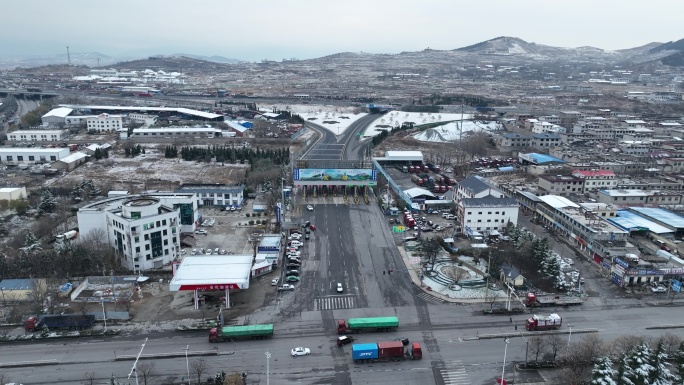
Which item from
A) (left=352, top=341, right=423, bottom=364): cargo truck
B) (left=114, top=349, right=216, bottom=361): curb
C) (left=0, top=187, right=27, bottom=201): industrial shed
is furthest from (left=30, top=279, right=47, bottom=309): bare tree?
(left=0, top=187, right=27, bottom=201): industrial shed

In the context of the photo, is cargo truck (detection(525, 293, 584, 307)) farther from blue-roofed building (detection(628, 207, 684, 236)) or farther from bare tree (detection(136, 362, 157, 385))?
bare tree (detection(136, 362, 157, 385))

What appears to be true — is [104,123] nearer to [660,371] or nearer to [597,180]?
[597,180]

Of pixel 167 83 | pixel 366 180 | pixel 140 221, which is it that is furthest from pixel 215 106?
pixel 140 221

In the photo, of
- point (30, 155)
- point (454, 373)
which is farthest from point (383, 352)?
point (30, 155)

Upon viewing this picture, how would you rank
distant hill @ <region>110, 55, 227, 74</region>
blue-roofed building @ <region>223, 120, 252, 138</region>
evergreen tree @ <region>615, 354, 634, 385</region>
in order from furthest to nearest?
1. distant hill @ <region>110, 55, 227, 74</region>
2. blue-roofed building @ <region>223, 120, 252, 138</region>
3. evergreen tree @ <region>615, 354, 634, 385</region>

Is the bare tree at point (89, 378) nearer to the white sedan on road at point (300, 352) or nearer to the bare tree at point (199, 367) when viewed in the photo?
the bare tree at point (199, 367)

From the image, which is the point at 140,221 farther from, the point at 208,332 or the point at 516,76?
the point at 516,76
